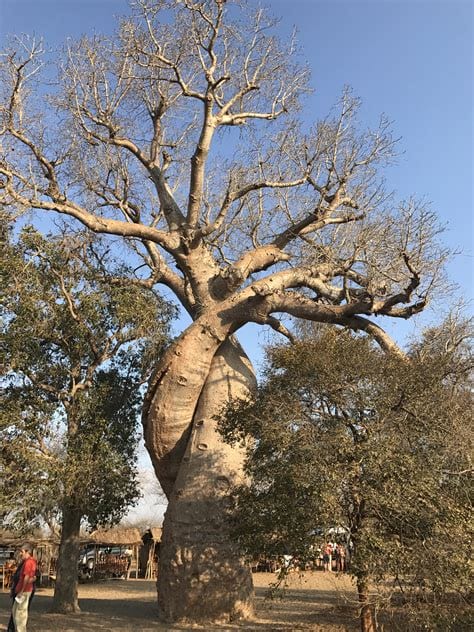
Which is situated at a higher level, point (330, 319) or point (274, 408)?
point (330, 319)

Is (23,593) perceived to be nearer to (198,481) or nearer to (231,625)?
(198,481)

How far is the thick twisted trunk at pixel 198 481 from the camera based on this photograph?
22.4ft

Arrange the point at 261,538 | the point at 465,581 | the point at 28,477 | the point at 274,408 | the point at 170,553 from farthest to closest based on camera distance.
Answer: the point at 28,477
the point at 170,553
the point at 274,408
the point at 261,538
the point at 465,581

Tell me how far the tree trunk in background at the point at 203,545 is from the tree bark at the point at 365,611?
6.65 feet

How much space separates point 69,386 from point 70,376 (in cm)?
16

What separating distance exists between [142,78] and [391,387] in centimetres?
667

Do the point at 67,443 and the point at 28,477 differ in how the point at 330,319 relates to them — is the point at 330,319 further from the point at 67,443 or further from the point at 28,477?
the point at 28,477

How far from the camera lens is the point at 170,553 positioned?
7.05m

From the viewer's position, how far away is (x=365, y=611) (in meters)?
4.92

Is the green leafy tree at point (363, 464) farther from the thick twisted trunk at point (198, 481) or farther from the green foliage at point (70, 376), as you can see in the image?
the green foliage at point (70, 376)

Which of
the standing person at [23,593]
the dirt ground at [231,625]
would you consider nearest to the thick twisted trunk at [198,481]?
the dirt ground at [231,625]

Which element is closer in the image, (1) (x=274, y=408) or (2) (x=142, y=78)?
(1) (x=274, y=408)

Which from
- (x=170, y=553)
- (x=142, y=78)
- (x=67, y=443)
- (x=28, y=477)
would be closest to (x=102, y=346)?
(x=67, y=443)

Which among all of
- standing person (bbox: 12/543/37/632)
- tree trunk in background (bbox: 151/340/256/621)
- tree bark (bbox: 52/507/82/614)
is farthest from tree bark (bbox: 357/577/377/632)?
tree bark (bbox: 52/507/82/614)
